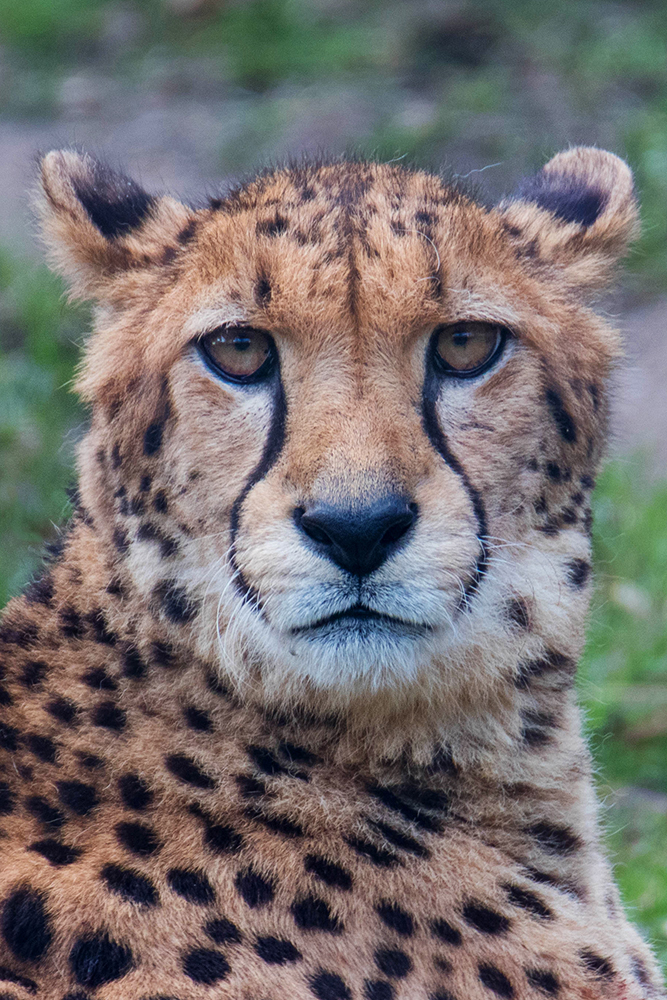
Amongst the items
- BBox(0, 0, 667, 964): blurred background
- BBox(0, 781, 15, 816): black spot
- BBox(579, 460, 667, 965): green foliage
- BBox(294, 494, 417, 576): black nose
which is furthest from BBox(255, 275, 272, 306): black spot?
BBox(0, 0, 667, 964): blurred background

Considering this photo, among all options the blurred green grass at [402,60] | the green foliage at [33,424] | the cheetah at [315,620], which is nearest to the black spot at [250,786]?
the cheetah at [315,620]

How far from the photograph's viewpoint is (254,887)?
6.36 ft

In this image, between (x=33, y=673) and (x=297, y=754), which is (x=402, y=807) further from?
(x=33, y=673)

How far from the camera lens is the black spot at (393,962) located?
190 cm

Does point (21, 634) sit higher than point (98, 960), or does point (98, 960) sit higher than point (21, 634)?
point (21, 634)

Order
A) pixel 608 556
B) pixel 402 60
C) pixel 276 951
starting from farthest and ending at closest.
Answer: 1. pixel 402 60
2. pixel 608 556
3. pixel 276 951

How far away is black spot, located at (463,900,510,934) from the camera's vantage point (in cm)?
201

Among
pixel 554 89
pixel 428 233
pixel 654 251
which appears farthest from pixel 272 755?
pixel 554 89

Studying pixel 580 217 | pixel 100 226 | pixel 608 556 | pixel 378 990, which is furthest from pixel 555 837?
pixel 608 556

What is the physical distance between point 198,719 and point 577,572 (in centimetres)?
66

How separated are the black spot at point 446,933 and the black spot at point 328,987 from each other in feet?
0.56

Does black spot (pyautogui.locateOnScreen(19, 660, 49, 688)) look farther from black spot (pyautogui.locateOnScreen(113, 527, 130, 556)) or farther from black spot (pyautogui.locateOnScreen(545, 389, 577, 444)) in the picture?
black spot (pyautogui.locateOnScreen(545, 389, 577, 444))

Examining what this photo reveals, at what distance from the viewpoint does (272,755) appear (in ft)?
6.97

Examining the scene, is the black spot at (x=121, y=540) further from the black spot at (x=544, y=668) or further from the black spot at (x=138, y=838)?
the black spot at (x=544, y=668)
